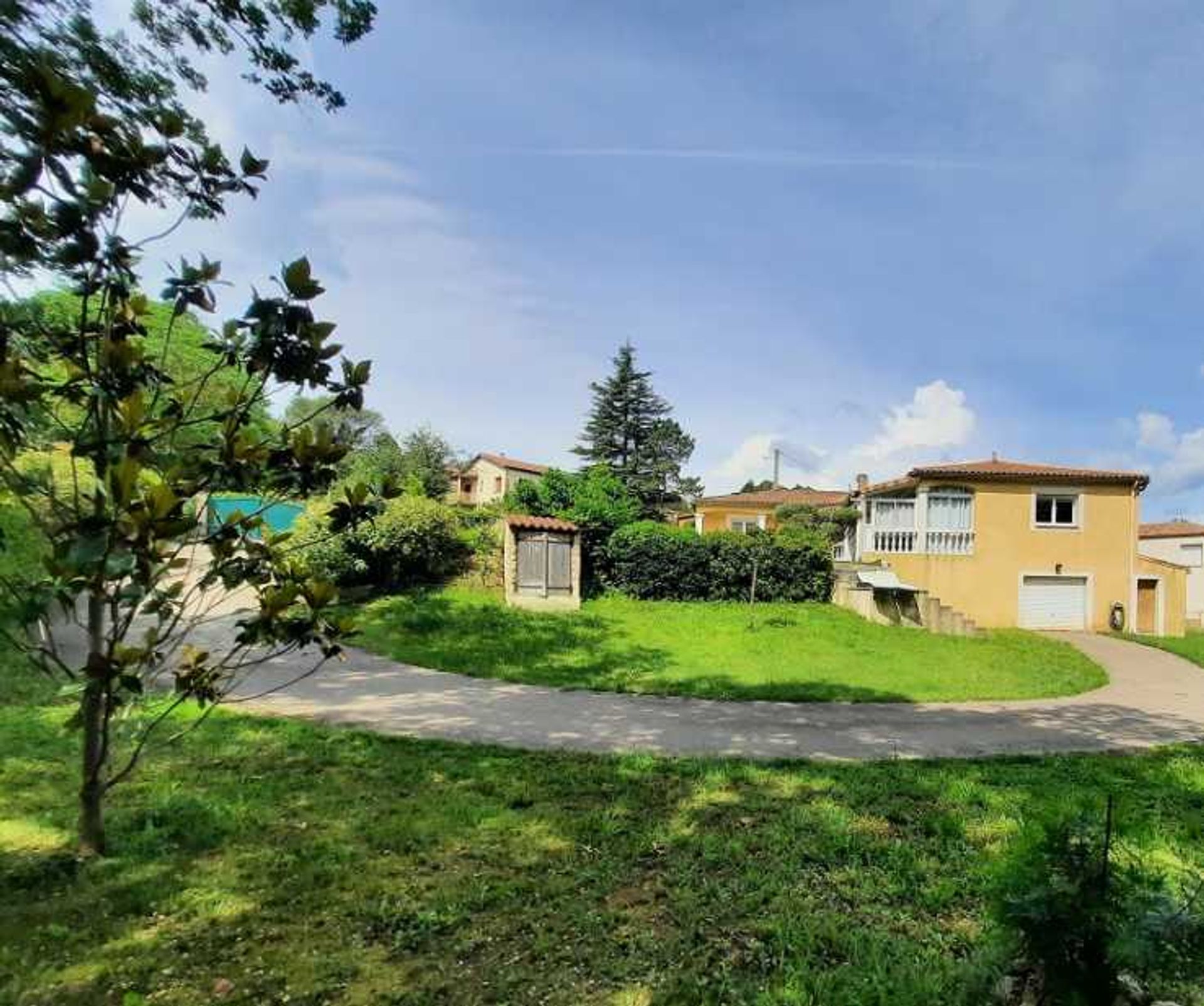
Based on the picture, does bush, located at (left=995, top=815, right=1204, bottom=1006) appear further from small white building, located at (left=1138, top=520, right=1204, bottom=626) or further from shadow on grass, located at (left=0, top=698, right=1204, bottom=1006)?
small white building, located at (left=1138, top=520, right=1204, bottom=626)

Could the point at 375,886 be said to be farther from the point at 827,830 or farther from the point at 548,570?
the point at 548,570

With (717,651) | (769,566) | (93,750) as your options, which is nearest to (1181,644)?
(769,566)

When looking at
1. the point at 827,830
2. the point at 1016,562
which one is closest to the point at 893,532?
the point at 1016,562

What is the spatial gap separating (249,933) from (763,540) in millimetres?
17205

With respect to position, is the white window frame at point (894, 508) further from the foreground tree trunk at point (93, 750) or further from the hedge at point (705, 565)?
the foreground tree trunk at point (93, 750)

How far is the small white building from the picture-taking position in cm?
2877

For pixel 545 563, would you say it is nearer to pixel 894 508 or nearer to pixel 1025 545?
pixel 894 508

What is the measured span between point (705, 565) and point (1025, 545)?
935 centimetres

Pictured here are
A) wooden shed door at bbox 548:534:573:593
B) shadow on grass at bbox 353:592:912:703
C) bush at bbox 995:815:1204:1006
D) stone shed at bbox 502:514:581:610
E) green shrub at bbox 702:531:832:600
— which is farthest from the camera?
green shrub at bbox 702:531:832:600

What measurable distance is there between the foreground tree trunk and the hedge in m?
15.1

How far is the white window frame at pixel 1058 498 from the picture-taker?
2016cm

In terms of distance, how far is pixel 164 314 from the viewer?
9727 millimetres

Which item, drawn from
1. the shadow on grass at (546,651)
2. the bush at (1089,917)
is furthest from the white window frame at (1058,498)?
the bush at (1089,917)

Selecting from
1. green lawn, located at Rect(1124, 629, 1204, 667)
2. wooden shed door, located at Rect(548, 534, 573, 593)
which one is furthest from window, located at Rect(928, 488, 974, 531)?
wooden shed door, located at Rect(548, 534, 573, 593)
